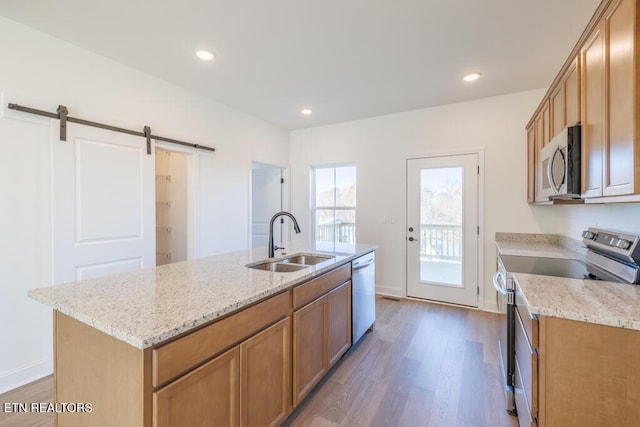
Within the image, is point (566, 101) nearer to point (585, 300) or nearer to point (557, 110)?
point (557, 110)

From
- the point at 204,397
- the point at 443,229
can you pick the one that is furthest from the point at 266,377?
the point at 443,229

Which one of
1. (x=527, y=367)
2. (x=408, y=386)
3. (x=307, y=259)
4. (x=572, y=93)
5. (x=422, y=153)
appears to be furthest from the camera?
(x=422, y=153)

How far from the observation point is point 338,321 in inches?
86.8

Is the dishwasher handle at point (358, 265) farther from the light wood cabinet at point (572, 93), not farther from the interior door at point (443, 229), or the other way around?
the light wood cabinet at point (572, 93)

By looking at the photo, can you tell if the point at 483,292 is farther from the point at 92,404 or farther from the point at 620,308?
the point at 92,404

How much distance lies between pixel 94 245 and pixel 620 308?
3516 mm

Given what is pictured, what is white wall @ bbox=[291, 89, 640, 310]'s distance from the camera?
3.31 metres

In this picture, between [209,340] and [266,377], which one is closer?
[209,340]

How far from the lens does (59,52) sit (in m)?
2.28

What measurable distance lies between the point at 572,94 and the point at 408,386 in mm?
2288

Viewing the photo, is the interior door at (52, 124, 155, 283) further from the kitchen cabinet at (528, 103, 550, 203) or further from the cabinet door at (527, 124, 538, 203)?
the cabinet door at (527, 124, 538, 203)

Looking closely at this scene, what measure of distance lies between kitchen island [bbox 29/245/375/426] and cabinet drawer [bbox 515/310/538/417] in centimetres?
116

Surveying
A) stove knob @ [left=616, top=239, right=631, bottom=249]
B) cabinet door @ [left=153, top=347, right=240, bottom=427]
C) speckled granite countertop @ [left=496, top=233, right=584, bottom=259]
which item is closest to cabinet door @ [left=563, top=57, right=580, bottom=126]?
stove knob @ [left=616, top=239, right=631, bottom=249]

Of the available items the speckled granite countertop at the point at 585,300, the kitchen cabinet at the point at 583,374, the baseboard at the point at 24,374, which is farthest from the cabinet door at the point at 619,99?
the baseboard at the point at 24,374
